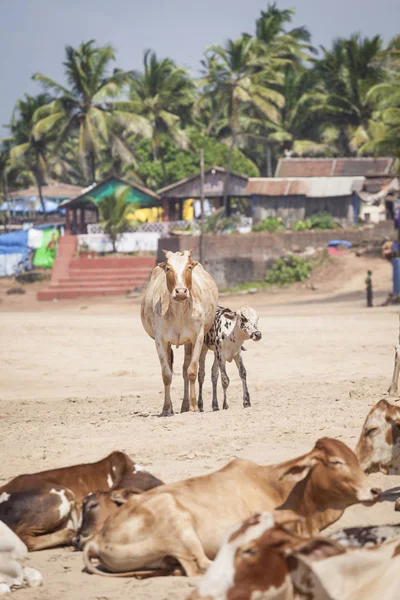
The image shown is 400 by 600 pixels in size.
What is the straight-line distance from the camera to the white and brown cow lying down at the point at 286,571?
479cm

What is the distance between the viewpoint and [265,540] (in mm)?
4902

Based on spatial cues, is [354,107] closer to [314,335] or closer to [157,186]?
[157,186]

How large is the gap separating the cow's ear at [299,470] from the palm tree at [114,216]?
4762 centimetres

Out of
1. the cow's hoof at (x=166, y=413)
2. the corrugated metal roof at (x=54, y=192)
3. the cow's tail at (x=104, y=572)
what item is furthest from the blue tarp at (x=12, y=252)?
the cow's tail at (x=104, y=572)

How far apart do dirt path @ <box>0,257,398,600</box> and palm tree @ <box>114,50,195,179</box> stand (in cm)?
4091

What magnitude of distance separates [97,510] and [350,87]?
202 ft

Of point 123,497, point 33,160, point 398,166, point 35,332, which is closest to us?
point 123,497

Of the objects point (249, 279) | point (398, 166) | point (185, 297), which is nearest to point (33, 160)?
point (249, 279)

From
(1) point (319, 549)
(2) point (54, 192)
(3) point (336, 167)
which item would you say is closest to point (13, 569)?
(1) point (319, 549)

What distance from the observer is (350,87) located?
66.3 metres

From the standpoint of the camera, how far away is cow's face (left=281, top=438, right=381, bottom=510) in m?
6.68

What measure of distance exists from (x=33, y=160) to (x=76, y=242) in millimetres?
20678

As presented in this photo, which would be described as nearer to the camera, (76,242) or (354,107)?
(76,242)

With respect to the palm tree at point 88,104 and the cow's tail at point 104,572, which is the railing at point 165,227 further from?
the cow's tail at point 104,572
